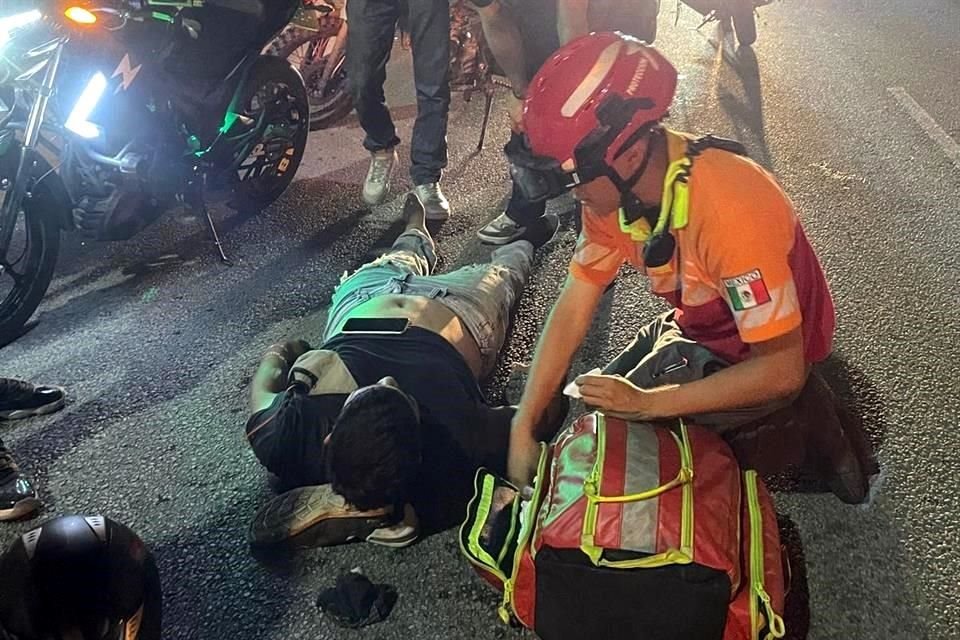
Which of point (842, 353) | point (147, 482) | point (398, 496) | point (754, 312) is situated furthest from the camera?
point (842, 353)

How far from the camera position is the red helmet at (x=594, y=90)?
5.11 ft

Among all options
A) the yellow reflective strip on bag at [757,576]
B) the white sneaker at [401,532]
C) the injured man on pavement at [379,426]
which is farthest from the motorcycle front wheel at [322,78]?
the yellow reflective strip on bag at [757,576]

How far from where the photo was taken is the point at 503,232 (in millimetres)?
3318

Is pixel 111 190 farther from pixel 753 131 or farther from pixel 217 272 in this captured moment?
pixel 753 131

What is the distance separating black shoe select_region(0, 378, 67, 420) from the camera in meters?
2.54

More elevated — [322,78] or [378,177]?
[322,78]

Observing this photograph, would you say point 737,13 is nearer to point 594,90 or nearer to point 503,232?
point 503,232

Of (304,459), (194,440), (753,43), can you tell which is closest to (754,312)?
(304,459)

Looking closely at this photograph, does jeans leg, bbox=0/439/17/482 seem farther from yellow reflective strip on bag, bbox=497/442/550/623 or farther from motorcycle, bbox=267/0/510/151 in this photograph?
motorcycle, bbox=267/0/510/151

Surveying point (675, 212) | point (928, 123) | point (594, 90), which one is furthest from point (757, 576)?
point (928, 123)

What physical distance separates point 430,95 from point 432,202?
0.43 metres

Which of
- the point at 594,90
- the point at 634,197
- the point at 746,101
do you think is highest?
the point at 594,90

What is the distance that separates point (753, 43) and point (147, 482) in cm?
481

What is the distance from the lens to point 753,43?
5.55 m
